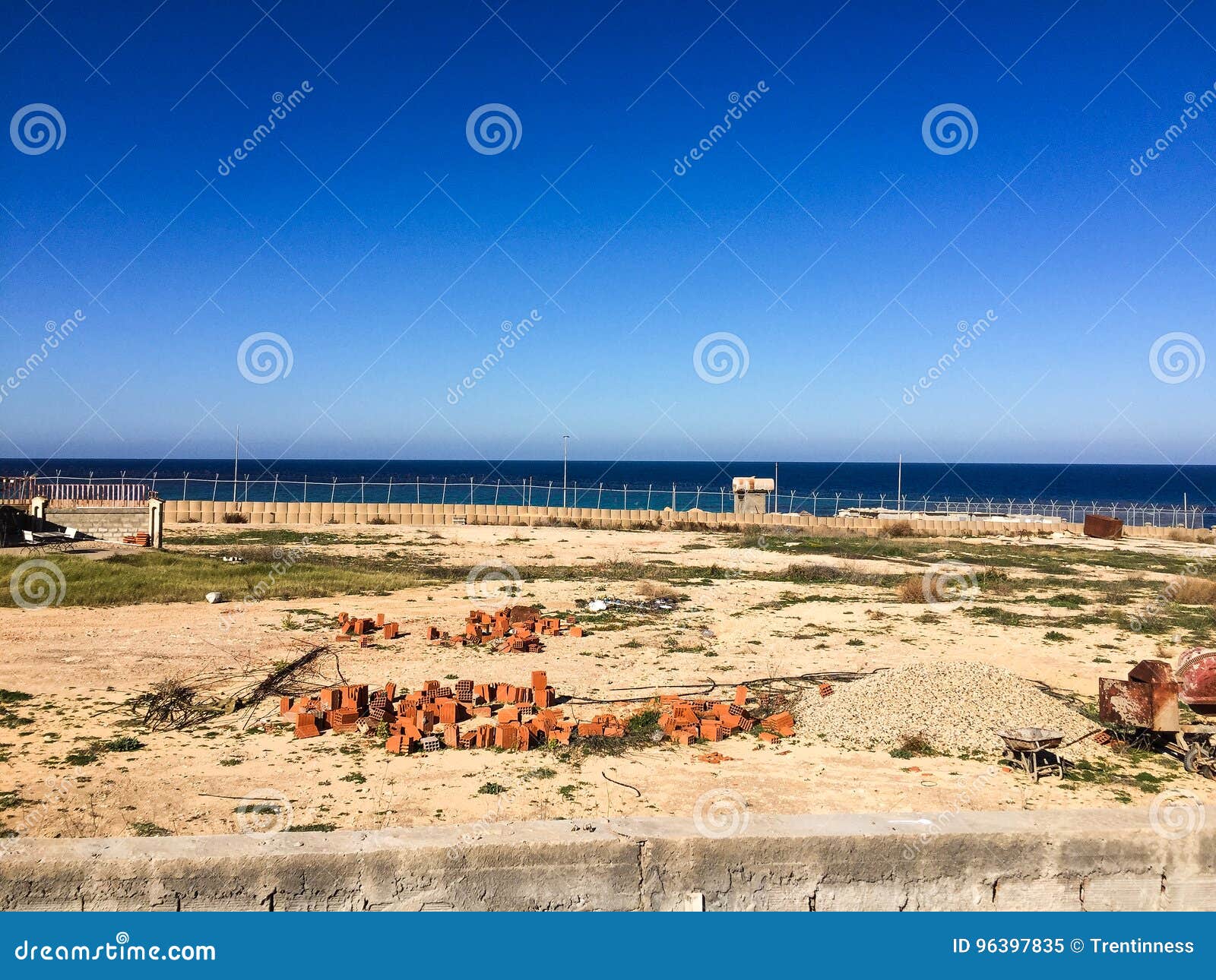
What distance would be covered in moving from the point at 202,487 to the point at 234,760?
11315cm

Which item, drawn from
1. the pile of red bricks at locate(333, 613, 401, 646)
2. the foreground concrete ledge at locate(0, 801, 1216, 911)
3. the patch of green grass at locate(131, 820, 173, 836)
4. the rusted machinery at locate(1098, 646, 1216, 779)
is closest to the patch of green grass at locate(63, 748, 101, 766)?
the patch of green grass at locate(131, 820, 173, 836)

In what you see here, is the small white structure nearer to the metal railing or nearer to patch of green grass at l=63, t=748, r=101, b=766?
the metal railing

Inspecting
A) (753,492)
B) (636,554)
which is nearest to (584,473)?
(753,492)

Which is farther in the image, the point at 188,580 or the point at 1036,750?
the point at 188,580

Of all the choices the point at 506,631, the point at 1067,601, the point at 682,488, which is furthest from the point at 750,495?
the point at 682,488

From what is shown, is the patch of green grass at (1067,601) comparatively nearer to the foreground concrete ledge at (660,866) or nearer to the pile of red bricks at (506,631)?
the pile of red bricks at (506,631)

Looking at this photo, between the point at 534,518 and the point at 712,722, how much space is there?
33383 mm

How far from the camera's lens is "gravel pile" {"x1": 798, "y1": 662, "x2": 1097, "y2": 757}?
782 centimetres

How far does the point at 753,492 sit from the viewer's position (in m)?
43.2

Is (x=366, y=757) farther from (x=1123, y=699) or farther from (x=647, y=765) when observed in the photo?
(x=1123, y=699)

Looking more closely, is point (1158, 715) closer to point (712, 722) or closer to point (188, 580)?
point (712, 722)

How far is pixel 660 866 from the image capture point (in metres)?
4.98

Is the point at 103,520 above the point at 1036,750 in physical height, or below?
above

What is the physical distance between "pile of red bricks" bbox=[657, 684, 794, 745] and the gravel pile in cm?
27
